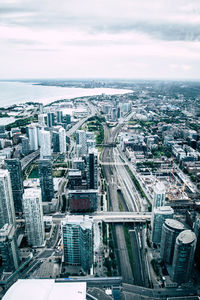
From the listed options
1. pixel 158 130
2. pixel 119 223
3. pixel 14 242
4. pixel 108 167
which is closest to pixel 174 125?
pixel 158 130

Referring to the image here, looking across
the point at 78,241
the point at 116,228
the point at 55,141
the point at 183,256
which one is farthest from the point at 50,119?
the point at 183,256

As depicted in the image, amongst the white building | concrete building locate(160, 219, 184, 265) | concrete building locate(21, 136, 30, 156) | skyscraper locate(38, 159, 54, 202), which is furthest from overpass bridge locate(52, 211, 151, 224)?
concrete building locate(21, 136, 30, 156)

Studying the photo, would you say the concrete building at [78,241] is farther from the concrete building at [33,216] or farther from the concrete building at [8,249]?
the concrete building at [8,249]

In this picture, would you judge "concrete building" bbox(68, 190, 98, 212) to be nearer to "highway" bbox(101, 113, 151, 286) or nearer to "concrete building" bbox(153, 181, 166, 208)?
"highway" bbox(101, 113, 151, 286)

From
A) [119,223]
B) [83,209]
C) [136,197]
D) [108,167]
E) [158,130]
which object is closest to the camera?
[119,223]

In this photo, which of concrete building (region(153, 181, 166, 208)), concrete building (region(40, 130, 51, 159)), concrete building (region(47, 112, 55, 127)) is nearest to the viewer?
concrete building (region(153, 181, 166, 208))

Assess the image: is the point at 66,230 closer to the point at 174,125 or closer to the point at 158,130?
the point at 158,130
